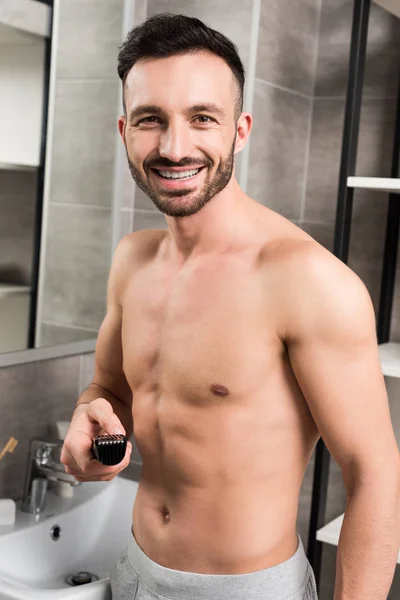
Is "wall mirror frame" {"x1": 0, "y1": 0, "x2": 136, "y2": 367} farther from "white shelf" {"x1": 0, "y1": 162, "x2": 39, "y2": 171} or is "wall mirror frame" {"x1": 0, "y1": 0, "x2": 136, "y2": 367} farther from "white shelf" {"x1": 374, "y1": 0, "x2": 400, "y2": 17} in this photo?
"white shelf" {"x1": 374, "y1": 0, "x2": 400, "y2": 17}

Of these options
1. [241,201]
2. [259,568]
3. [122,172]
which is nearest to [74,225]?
[122,172]

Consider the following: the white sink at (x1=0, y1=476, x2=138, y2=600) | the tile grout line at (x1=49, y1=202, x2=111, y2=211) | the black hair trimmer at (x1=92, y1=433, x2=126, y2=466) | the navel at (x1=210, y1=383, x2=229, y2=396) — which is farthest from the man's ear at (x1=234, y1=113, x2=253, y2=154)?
the white sink at (x1=0, y1=476, x2=138, y2=600)

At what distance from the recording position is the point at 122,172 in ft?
6.42

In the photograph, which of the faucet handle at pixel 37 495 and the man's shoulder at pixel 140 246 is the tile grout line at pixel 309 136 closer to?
the man's shoulder at pixel 140 246

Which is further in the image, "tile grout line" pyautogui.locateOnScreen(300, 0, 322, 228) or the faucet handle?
"tile grout line" pyautogui.locateOnScreen(300, 0, 322, 228)

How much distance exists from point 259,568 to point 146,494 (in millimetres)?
225

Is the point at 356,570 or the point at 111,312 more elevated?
the point at 111,312

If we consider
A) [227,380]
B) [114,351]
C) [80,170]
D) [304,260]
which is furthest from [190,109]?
[80,170]

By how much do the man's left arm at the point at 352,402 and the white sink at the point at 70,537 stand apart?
2.13ft

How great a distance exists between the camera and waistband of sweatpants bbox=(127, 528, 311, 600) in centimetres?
110

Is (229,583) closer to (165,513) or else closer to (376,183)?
(165,513)

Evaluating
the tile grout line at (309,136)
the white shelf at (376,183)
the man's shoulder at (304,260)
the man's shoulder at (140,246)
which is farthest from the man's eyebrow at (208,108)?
the tile grout line at (309,136)

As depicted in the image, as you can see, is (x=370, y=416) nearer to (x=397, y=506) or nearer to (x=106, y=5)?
(x=397, y=506)

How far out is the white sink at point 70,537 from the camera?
152 cm
